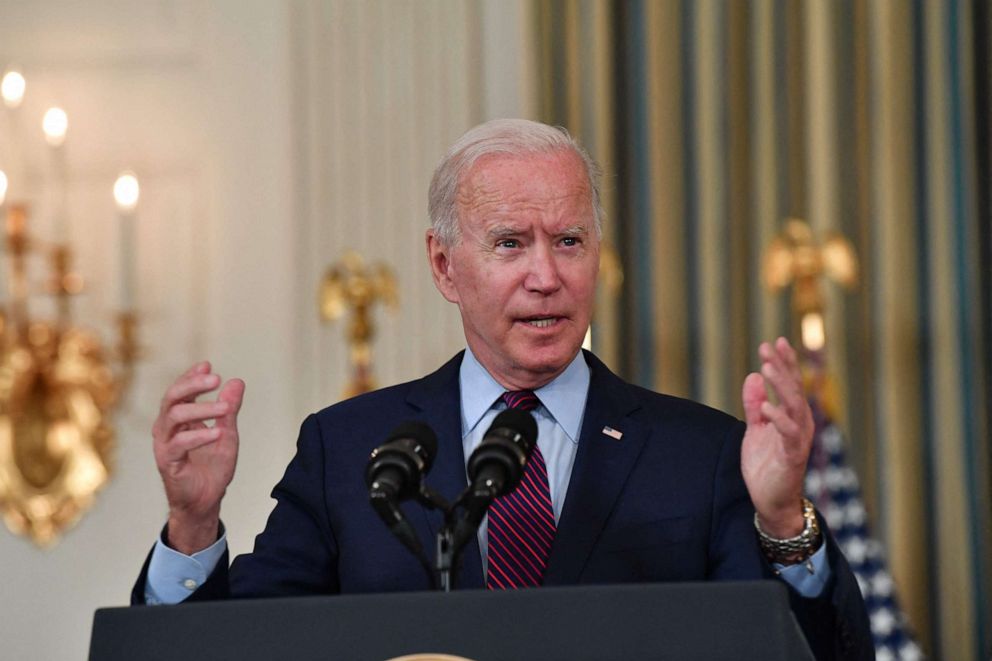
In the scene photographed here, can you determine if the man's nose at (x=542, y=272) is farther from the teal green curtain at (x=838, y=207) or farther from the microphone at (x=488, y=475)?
the teal green curtain at (x=838, y=207)

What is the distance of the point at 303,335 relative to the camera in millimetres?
6809

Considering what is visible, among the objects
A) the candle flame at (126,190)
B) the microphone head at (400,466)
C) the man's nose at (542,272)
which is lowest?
the microphone head at (400,466)

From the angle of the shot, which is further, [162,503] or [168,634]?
[162,503]

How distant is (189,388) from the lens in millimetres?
2322

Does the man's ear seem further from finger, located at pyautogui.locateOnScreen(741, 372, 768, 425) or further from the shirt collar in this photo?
finger, located at pyautogui.locateOnScreen(741, 372, 768, 425)

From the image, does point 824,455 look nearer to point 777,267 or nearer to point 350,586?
point 777,267

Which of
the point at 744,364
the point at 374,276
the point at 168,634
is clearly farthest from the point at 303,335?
the point at 168,634

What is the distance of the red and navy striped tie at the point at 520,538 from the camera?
2562mm

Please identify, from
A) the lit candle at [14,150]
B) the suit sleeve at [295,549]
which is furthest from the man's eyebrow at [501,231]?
the lit candle at [14,150]

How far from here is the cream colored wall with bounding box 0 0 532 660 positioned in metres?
6.76

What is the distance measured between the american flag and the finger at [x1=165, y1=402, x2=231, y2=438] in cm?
391

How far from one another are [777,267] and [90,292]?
297cm

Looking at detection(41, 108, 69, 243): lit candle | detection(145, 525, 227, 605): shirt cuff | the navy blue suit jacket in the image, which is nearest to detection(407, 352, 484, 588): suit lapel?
the navy blue suit jacket

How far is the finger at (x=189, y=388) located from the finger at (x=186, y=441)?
0.16 ft
